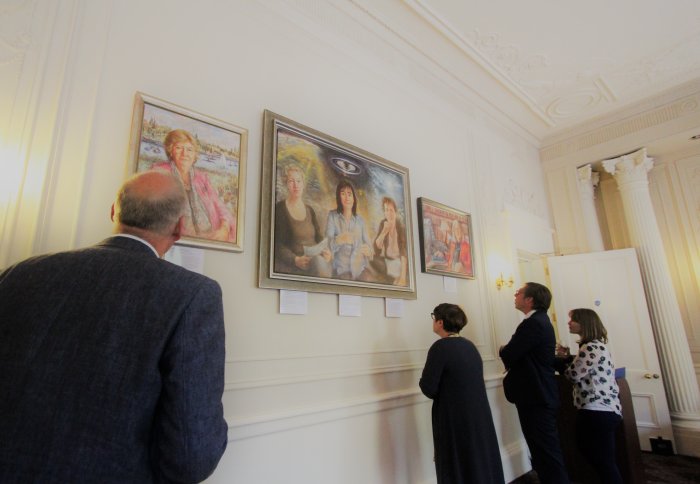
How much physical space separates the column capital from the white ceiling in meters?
0.78

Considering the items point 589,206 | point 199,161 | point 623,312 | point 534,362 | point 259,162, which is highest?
point 589,206

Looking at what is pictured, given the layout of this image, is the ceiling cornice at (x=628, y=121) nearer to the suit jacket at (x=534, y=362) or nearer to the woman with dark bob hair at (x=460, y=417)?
the suit jacket at (x=534, y=362)

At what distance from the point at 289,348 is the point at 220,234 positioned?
0.91 meters

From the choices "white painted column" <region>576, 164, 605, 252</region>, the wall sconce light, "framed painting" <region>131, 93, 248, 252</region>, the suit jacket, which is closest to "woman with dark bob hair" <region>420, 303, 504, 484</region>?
the suit jacket

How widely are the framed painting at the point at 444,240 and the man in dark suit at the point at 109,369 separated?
9.81 ft

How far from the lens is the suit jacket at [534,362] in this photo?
3217mm

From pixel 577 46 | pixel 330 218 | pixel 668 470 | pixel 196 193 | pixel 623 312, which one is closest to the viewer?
pixel 196 193

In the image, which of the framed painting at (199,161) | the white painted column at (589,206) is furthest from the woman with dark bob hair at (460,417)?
the white painted column at (589,206)

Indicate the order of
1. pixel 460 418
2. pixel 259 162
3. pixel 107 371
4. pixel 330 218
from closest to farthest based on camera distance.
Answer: pixel 107 371 < pixel 460 418 < pixel 259 162 < pixel 330 218

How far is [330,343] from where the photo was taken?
2.89 meters

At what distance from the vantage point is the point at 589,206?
638 centimetres

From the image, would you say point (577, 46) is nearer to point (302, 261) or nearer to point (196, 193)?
point (302, 261)

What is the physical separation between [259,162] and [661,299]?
19.6 ft

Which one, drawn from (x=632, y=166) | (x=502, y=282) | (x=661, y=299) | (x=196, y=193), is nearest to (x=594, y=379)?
(x=502, y=282)
